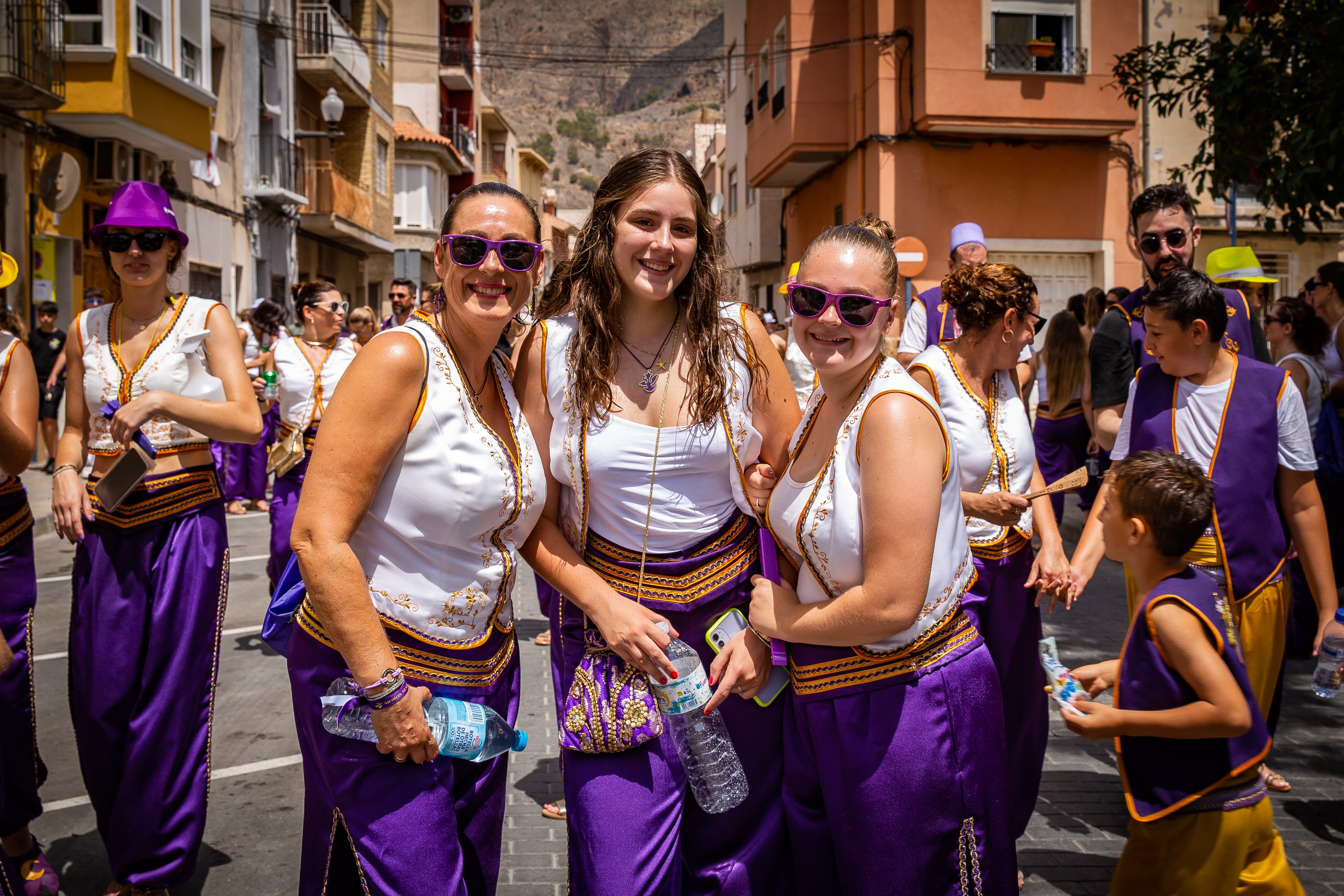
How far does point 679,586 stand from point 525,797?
7.72 ft

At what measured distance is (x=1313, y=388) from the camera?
7.04 m

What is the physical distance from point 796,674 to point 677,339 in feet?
3.01

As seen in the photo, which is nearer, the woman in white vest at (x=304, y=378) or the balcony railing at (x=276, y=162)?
the woman in white vest at (x=304, y=378)

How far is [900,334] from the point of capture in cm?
772

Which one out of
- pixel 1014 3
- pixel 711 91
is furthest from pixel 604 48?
pixel 1014 3

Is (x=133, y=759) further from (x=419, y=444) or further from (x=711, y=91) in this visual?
(x=711, y=91)

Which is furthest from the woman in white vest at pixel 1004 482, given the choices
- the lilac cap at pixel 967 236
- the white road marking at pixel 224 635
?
the white road marking at pixel 224 635

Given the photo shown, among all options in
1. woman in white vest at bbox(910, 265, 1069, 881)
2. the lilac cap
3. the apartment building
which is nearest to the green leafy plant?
the lilac cap

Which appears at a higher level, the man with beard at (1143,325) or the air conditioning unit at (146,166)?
the air conditioning unit at (146,166)

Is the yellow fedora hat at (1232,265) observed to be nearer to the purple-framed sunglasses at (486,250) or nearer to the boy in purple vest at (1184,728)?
the boy in purple vest at (1184,728)

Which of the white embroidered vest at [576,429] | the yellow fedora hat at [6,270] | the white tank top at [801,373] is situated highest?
the yellow fedora hat at [6,270]

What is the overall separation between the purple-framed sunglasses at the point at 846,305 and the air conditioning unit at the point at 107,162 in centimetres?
1719

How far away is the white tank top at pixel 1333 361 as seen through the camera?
7.69 metres

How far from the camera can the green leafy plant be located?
272 inches
